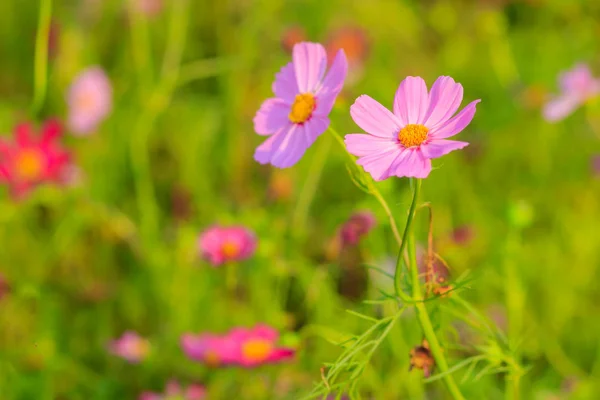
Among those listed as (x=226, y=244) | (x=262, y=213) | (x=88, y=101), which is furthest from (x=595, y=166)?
(x=88, y=101)

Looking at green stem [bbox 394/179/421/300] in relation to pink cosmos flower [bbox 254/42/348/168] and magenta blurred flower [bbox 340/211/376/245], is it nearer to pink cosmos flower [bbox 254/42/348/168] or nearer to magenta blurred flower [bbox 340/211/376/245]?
pink cosmos flower [bbox 254/42/348/168]

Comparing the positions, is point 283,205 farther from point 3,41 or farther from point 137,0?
point 3,41

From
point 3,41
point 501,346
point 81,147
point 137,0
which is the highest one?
point 3,41

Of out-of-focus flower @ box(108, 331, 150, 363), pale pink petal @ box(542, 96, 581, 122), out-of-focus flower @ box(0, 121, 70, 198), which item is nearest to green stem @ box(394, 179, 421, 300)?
pale pink petal @ box(542, 96, 581, 122)

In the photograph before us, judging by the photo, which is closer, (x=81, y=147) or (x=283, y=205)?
(x=283, y=205)

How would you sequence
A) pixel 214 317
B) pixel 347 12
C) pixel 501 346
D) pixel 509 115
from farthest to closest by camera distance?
pixel 347 12
pixel 509 115
pixel 214 317
pixel 501 346

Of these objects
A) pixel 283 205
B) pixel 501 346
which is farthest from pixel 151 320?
pixel 501 346
